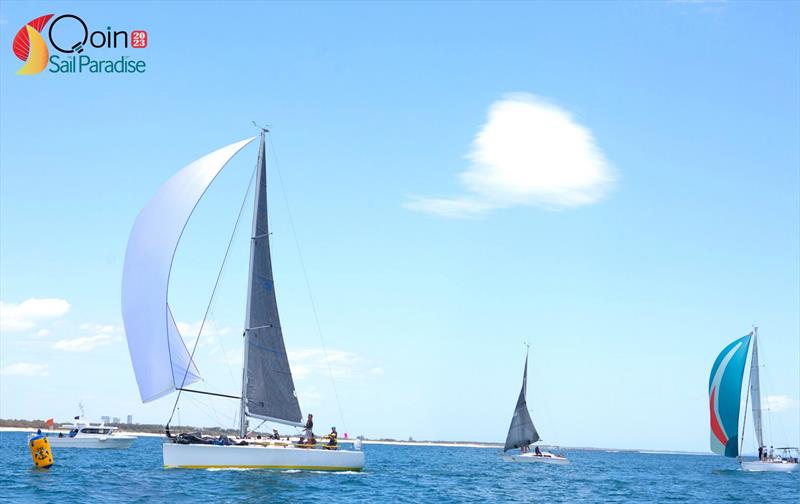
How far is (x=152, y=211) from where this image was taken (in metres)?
33.6

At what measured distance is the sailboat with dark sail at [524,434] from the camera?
87375 mm

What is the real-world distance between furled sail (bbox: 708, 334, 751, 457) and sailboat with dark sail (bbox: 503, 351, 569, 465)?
17.3 meters

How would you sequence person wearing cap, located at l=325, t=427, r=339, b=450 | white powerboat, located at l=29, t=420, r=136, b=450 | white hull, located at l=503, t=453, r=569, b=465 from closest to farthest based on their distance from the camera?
person wearing cap, located at l=325, t=427, r=339, b=450 → white powerboat, located at l=29, t=420, r=136, b=450 → white hull, located at l=503, t=453, r=569, b=465

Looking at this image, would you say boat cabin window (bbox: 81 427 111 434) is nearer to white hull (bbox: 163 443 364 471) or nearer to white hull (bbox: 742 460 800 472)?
white hull (bbox: 163 443 364 471)

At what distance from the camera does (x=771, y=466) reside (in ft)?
244

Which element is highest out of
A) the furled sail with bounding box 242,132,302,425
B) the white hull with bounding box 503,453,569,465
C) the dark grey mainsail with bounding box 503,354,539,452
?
the furled sail with bounding box 242,132,302,425

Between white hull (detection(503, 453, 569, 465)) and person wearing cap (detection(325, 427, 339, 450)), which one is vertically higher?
person wearing cap (detection(325, 427, 339, 450))

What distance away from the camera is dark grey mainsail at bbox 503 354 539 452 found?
8838 cm

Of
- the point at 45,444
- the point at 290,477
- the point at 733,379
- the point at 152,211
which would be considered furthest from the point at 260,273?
the point at 733,379

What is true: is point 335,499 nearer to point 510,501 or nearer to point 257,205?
point 510,501

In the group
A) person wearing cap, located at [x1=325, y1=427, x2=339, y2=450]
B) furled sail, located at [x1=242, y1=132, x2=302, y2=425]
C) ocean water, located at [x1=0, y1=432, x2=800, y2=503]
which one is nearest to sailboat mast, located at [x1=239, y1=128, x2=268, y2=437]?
furled sail, located at [x1=242, y1=132, x2=302, y2=425]

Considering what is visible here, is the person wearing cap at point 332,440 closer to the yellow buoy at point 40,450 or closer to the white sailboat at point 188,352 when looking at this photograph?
the white sailboat at point 188,352

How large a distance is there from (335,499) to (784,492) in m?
33.2

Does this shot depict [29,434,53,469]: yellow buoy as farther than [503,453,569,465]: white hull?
No
